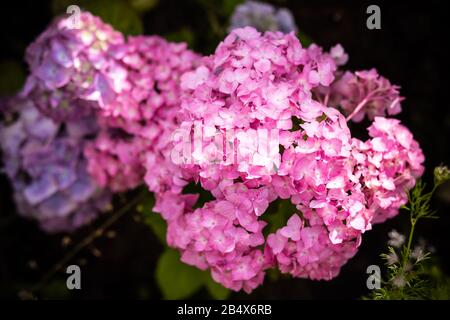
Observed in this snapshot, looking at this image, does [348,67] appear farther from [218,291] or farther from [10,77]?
[10,77]

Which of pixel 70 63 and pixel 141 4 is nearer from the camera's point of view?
pixel 70 63

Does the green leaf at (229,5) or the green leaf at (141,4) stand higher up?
the green leaf at (229,5)

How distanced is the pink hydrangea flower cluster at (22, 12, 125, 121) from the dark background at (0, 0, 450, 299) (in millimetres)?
549

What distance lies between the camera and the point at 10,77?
2.14 meters

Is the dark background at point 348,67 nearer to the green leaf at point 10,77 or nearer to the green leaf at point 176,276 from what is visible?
the green leaf at point 10,77

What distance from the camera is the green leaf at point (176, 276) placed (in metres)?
1.65

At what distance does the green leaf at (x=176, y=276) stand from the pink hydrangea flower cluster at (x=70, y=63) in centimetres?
44

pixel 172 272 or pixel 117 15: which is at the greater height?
pixel 117 15

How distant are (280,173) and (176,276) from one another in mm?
596

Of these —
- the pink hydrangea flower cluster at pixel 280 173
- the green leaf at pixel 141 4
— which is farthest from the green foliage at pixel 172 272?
the green leaf at pixel 141 4

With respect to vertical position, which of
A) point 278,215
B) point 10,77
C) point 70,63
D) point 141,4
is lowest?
point 278,215

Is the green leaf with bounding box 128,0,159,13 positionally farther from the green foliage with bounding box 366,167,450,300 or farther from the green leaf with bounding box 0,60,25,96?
the green foliage with bounding box 366,167,450,300

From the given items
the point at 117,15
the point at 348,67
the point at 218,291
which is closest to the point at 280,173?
the point at 218,291
